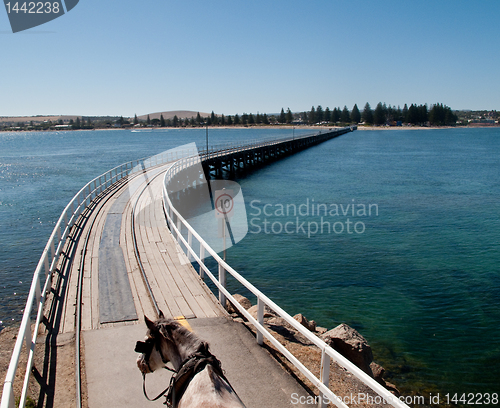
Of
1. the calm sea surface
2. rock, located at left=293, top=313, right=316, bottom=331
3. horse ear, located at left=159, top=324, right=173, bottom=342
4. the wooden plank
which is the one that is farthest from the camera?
the calm sea surface

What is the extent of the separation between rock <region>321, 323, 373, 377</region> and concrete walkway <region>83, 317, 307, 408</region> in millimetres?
3568

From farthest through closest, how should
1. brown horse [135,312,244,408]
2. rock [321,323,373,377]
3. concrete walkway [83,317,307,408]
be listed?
rock [321,323,373,377]
concrete walkway [83,317,307,408]
brown horse [135,312,244,408]

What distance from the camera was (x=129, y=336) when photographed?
6.09 meters

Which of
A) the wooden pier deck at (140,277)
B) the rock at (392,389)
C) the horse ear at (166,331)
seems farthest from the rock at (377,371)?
the horse ear at (166,331)

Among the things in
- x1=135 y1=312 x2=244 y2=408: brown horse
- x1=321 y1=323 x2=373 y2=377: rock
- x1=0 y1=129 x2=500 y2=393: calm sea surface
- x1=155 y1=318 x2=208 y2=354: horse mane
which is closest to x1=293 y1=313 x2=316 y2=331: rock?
x1=321 y1=323 x2=373 y2=377: rock

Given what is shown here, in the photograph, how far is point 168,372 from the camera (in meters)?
5.05

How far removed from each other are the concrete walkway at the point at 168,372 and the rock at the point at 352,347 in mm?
3568

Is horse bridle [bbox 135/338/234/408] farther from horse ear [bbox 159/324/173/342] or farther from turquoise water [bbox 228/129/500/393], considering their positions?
turquoise water [bbox 228/129/500/393]

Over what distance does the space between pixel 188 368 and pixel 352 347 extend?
6.71m

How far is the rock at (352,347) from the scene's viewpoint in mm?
8695

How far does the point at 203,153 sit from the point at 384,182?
19.4m

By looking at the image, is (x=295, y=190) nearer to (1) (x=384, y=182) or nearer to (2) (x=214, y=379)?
(1) (x=384, y=182)

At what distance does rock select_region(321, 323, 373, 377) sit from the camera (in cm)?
870

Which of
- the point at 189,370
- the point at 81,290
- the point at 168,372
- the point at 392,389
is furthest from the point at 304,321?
the point at 189,370
